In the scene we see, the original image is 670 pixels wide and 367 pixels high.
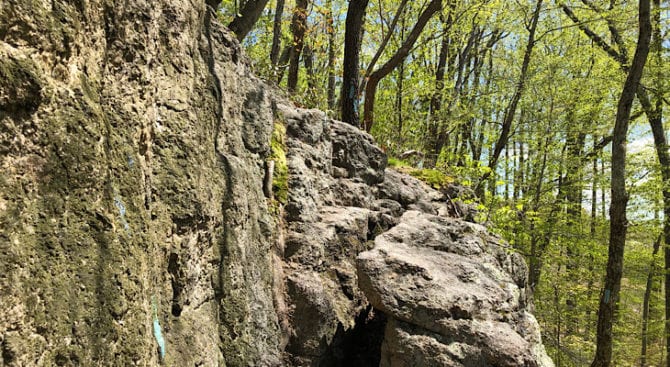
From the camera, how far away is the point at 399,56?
8789mm

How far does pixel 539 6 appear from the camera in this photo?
10.2 m

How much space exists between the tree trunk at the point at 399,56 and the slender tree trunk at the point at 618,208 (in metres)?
3.67

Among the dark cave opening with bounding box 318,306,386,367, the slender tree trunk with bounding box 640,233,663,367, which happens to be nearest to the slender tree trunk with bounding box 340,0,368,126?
the dark cave opening with bounding box 318,306,386,367

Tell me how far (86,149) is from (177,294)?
143 centimetres

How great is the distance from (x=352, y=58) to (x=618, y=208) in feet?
18.1

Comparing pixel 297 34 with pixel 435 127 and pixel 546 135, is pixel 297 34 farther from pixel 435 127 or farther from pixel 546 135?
pixel 546 135

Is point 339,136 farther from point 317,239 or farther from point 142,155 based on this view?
point 142,155

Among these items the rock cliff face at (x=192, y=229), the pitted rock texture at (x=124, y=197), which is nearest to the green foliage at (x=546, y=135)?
the rock cliff face at (x=192, y=229)

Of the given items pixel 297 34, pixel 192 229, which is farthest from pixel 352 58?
pixel 192 229

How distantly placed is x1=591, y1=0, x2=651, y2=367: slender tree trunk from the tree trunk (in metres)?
3.67

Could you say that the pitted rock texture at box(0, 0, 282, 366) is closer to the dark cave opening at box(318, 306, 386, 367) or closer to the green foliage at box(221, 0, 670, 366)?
the dark cave opening at box(318, 306, 386, 367)

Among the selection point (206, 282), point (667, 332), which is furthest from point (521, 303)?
point (667, 332)

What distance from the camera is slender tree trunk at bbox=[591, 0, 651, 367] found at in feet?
22.2

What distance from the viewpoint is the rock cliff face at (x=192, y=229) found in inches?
65.7
